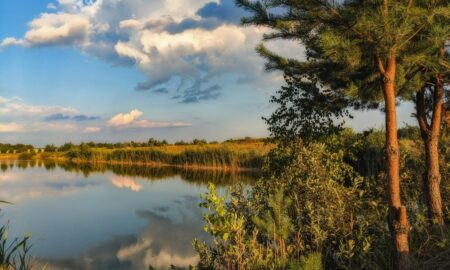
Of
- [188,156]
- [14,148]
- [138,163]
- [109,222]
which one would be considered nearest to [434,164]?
[109,222]

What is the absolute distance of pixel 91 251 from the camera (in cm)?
1005

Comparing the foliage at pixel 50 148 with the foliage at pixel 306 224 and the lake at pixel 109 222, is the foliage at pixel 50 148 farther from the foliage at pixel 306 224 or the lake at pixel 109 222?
the foliage at pixel 306 224

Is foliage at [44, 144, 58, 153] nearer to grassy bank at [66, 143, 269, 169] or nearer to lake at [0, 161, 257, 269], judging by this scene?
grassy bank at [66, 143, 269, 169]

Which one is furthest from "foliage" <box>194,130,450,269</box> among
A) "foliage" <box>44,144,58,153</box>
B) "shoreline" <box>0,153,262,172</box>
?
"foliage" <box>44,144,58,153</box>

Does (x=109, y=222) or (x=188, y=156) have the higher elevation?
(x=188, y=156)

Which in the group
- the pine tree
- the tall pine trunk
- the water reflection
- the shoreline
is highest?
the pine tree

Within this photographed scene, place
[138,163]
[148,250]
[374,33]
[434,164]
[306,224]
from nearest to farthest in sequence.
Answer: [374,33], [306,224], [434,164], [148,250], [138,163]

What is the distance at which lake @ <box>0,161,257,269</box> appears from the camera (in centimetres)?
945

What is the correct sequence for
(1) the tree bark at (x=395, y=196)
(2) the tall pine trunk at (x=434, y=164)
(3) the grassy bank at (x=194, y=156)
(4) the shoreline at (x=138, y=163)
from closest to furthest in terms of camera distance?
(1) the tree bark at (x=395, y=196) → (2) the tall pine trunk at (x=434, y=164) → (4) the shoreline at (x=138, y=163) → (3) the grassy bank at (x=194, y=156)

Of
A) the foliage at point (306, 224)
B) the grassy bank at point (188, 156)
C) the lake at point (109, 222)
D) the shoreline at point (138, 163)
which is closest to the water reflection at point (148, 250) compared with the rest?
the lake at point (109, 222)

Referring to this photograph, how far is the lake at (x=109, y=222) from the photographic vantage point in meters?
9.45

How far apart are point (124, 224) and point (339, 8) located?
10116 millimetres

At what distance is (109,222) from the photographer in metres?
13.6

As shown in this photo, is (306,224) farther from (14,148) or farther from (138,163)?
(14,148)
